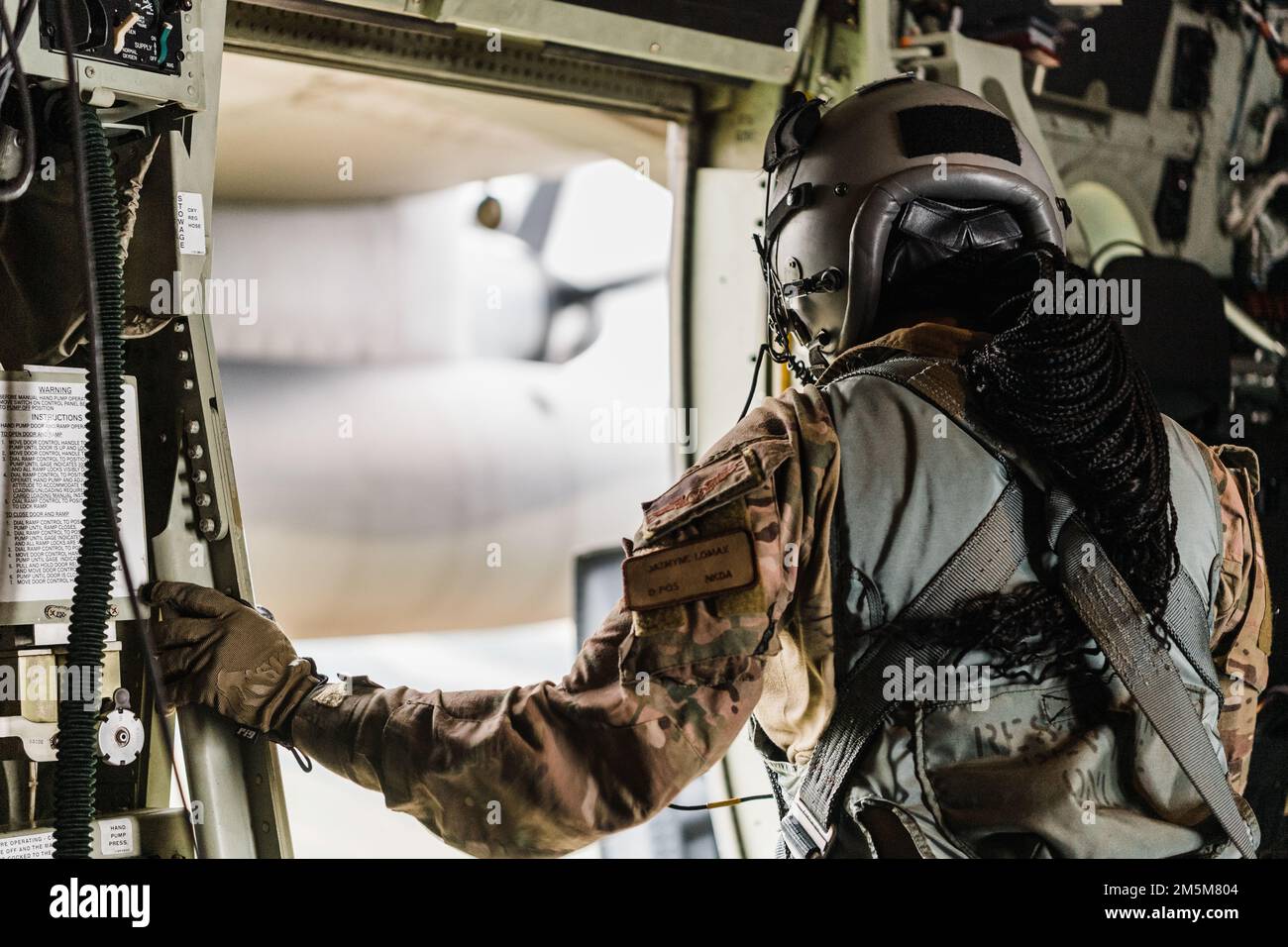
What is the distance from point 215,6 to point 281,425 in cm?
134

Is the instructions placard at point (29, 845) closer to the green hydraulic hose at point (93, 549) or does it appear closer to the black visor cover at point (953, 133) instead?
the green hydraulic hose at point (93, 549)

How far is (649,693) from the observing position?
1460 millimetres

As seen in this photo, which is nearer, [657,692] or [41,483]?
[657,692]

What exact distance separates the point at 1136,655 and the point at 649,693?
0.60 m

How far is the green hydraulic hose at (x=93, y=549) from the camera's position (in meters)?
1.55

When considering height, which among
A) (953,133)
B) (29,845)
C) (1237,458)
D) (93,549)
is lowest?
(29,845)

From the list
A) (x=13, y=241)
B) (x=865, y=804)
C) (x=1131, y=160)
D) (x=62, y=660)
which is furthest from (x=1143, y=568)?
(x=1131, y=160)

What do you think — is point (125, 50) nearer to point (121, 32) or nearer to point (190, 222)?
point (121, 32)

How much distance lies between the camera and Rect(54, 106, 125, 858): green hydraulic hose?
5.09ft

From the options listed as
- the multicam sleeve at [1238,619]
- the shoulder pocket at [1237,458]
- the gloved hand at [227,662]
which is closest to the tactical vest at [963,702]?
the multicam sleeve at [1238,619]

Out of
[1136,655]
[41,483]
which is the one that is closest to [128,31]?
[41,483]
